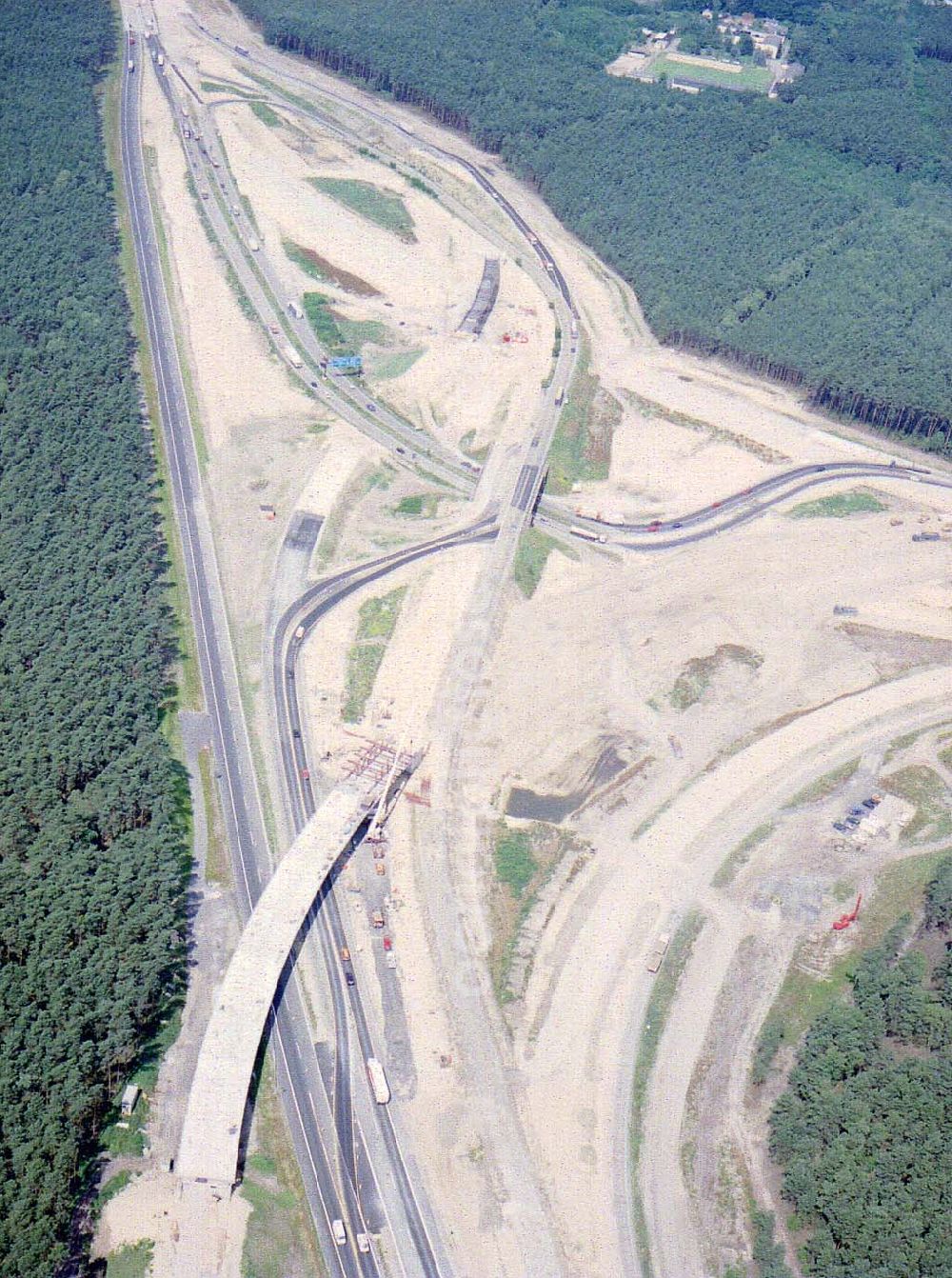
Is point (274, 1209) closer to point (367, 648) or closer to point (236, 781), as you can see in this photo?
point (236, 781)

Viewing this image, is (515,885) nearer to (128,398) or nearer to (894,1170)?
(894,1170)

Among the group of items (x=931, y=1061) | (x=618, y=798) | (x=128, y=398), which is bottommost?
(x=931, y=1061)

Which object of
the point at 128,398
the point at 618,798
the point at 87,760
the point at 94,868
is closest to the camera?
the point at 94,868

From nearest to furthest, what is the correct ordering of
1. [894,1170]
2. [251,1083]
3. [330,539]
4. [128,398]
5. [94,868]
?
[894,1170], [251,1083], [94,868], [330,539], [128,398]

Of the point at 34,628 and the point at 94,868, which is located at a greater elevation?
the point at 34,628

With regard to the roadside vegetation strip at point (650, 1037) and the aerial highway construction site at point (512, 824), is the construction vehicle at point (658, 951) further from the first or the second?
the roadside vegetation strip at point (650, 1037)

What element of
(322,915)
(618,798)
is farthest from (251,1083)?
(618,798)

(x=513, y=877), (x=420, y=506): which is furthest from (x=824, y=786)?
(x=420, y=506)
